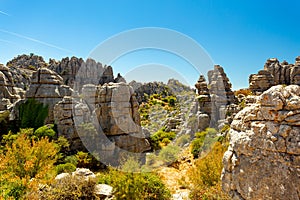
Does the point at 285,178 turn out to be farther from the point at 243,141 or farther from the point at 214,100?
the point at 214,100

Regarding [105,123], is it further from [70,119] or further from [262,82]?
[262,82]

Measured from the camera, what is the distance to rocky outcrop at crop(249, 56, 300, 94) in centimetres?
2841

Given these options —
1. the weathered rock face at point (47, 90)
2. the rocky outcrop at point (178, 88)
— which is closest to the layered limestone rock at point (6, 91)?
the weathered rock face at point (47, 90)

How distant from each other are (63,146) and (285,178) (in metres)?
14.4

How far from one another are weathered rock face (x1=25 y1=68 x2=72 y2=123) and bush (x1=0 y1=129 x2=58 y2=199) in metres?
9.71

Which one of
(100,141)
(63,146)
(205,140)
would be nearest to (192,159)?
(205,140)

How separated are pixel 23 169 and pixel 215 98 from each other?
18.8 m

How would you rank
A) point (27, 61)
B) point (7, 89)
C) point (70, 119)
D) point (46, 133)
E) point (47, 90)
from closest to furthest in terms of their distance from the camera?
point (46, 133) → point (70, 119) → point (47, 90) → point (7, 89) → point (27, 61)

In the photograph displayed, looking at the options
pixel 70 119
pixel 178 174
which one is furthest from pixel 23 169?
pixel 178 174

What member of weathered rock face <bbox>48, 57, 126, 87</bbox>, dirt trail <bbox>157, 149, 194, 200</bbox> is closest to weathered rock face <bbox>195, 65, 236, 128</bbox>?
dirt trail <bbox>157, 149, 194, 200</bbox>

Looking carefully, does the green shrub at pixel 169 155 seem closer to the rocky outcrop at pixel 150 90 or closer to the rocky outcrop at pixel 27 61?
the rocky outcrop at pixel 150 90

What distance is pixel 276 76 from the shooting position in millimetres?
33031

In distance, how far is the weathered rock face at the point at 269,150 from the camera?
145 inches

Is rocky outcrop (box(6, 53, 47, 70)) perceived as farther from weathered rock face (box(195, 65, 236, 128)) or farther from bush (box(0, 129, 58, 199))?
bush (box(0, 129, 58, 199))
